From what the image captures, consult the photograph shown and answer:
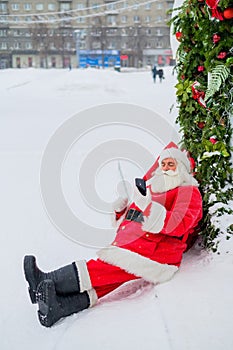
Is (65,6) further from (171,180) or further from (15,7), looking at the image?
(171,180)

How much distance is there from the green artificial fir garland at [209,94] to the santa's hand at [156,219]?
37cm

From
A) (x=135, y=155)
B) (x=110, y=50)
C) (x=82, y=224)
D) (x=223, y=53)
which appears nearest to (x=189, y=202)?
(x=223, y=53)

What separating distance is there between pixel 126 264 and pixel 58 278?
1.35 ft

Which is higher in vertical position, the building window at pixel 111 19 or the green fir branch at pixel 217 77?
the building window at pixel 111 19

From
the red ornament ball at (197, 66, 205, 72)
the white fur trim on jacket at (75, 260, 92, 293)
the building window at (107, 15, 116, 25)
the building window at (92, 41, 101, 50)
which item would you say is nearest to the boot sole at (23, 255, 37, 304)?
the white fur trim on jacket at (75, 260, 92, 293)

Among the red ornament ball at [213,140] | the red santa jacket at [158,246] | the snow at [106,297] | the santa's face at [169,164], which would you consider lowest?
the snow at [106,297]

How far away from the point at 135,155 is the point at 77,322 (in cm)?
413

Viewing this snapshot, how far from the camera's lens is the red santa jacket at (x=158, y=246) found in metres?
2.69

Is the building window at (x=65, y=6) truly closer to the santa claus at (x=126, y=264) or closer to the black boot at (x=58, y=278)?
the santa claus at (x=126, y=264)

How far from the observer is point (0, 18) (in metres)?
46.1

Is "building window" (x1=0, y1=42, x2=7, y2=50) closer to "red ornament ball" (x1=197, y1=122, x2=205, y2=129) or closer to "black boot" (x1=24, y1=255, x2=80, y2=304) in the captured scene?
"red ornament ball" (x1=197, y1=122, x2=205, y2=129)

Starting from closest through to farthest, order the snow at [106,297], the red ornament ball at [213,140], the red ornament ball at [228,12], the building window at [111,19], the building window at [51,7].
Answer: the snow at [106,297] → the red ornament ball at [228,12] → the red ornament ball at [213,140] → the building window at [51,7] → the building window at [111,19]

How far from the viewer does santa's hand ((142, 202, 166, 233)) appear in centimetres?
265

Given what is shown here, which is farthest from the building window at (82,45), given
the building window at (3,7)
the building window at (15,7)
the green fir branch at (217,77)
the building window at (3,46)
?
the green fir branch at (217,77)
